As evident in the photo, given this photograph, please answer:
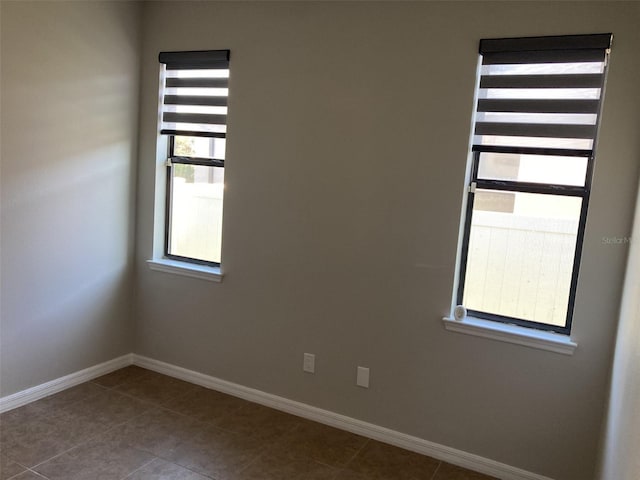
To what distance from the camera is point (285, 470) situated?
103 inches

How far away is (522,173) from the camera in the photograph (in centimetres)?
258

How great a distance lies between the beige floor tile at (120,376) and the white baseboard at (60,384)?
0.12 feet

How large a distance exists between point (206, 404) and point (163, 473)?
74 centimetres

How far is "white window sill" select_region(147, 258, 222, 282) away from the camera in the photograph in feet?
11.1

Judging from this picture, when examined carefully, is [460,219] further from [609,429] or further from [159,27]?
[159,27]

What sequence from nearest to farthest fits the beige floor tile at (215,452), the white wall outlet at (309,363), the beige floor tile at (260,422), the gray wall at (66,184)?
the beige floor tile at (215,452), the gray wall at (66,184), the beige floor tile at (260,422), the white wall outlet at (309,363)

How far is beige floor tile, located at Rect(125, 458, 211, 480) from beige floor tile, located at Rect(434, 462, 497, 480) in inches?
45.7

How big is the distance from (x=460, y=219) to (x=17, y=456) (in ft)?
8.11

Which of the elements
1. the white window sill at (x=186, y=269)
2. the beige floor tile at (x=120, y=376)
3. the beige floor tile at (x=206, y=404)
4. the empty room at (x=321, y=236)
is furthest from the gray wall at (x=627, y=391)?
the beige floor tile at (x=120, y=376)

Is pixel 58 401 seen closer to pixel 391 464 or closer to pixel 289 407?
pixel 289 407

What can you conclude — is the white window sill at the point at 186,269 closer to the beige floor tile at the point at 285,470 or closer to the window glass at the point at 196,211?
the window glass at the point at 196,211

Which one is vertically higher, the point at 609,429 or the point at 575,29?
the point at 575,29

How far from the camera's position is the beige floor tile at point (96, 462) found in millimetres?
2443

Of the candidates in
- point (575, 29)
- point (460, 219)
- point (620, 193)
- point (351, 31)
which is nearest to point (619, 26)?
point (575, 29)
